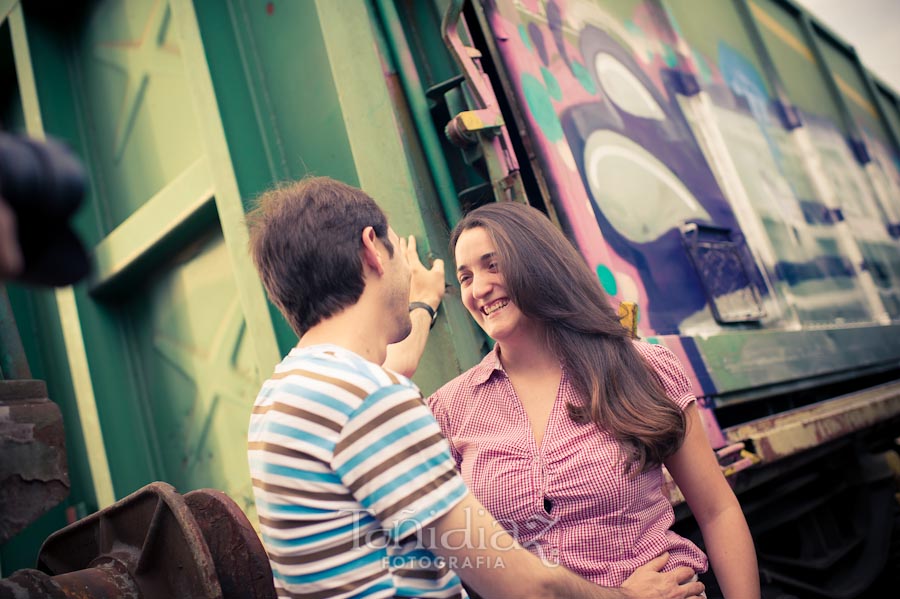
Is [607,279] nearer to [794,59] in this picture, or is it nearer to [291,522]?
[291,522]

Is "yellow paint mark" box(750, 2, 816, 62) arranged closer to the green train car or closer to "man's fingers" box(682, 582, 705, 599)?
the green train car

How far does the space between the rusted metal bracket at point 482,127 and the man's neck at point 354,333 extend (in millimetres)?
676

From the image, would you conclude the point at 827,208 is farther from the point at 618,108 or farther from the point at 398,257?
the point at 398,257

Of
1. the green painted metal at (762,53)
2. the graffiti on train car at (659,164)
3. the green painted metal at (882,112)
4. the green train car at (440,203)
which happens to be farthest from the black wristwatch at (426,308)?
the green painted metal at (882,112)

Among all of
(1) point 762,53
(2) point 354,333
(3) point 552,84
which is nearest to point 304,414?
(2) point 354,333

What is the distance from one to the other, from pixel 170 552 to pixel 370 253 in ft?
1.76

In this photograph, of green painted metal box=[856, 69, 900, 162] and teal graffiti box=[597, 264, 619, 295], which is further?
green painted metal box=[856, 69, 900, 162]

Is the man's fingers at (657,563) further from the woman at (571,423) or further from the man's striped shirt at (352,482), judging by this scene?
the man's striped shirt at (352,482)

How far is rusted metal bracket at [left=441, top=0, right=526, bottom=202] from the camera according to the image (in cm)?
160

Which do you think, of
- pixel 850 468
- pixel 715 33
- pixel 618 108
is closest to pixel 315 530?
pixel 618 108

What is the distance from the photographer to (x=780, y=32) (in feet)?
14.0

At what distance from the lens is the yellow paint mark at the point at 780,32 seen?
4012 millimetres

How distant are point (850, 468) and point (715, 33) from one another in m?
2.07

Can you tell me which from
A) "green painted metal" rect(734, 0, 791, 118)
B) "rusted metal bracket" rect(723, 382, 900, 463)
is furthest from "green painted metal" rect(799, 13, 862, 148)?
"rusted metal bracket" rect(723, 382, 900, 463)
